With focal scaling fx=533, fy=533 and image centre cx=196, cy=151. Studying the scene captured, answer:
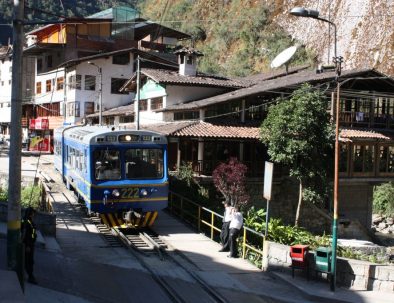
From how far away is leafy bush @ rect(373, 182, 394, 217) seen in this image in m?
38.5

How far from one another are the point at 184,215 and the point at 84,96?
31.3 metres

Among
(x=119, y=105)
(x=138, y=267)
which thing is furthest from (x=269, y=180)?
Answer: (x=119, y=105)

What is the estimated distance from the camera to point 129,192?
15.9 m

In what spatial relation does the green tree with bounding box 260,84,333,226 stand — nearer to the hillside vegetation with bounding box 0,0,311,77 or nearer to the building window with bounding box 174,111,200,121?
the building window with bounding box 174,111,200,121

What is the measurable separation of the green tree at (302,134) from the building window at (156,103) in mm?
10249

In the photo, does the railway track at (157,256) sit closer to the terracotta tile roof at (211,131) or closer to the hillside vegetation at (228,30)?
the terracotta tile roof at (211,131)

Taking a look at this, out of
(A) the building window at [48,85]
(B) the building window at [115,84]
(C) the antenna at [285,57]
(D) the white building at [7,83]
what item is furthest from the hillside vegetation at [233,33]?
(C) the antenna at [285,57]

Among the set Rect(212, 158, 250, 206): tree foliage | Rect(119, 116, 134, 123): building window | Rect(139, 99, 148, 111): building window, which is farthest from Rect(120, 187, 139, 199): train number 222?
Rect(119, 116, 134, 123): building window

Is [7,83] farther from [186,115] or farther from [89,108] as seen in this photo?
[186,115]

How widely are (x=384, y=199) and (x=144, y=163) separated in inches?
1108

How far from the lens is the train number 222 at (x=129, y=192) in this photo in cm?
1580

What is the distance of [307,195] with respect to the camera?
23.4m

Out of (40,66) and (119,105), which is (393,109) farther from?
(40,66)

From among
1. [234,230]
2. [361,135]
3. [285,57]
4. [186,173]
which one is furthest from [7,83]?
[234,230]
